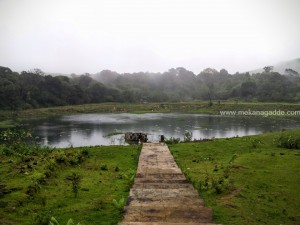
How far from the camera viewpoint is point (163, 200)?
1182 centimetres

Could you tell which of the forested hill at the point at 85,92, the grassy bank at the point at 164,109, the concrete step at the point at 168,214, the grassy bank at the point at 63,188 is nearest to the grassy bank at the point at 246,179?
the concrete step at the point at 168,214

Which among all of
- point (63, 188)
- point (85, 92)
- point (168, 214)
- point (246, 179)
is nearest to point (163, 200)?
point (168, 214)

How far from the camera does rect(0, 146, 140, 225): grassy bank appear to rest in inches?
419

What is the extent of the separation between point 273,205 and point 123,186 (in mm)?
6654

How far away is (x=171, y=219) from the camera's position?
9969mm

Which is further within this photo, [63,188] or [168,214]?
[63,188]

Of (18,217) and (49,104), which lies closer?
(18,217)

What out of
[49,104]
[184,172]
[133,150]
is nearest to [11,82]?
[49,104]

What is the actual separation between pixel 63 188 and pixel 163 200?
4825 millimetres

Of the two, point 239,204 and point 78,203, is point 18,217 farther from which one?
point 239,204

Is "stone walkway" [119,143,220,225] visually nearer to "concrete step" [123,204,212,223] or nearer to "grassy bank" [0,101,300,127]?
"concrete step" [123,204,212,223]

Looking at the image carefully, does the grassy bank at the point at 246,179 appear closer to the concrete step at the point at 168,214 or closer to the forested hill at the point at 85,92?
the concrete step at the point at 168,214

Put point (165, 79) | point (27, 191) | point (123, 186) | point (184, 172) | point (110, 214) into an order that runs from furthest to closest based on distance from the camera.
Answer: point (165, 79) → point (184, 172) → point (123, 186) → point (27, 191) → point (110, 214)

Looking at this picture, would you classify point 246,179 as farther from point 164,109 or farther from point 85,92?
point 85,92
